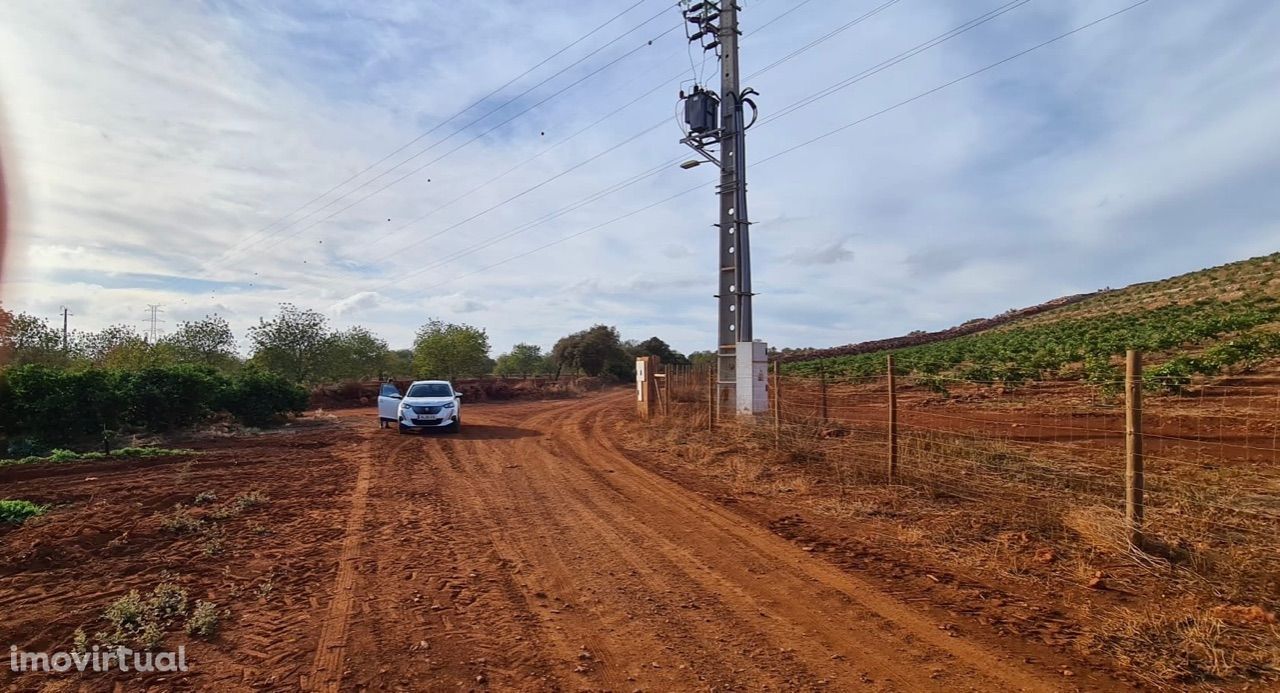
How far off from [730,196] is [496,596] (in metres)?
14.5

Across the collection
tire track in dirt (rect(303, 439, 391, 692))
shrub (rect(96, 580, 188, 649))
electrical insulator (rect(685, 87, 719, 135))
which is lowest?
tire track in dirt (rect(303, 439, 391, 692))

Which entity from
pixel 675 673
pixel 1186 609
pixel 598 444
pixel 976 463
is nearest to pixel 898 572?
pixel 1186 609

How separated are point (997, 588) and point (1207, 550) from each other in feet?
5.84

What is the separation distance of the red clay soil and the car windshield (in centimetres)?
960

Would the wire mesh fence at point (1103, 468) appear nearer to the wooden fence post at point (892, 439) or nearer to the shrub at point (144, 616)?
the wooden fence post at point (892, 439)

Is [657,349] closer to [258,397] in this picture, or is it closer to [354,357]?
[354,357]

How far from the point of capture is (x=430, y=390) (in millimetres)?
19609

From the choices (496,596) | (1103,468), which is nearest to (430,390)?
(496,596)

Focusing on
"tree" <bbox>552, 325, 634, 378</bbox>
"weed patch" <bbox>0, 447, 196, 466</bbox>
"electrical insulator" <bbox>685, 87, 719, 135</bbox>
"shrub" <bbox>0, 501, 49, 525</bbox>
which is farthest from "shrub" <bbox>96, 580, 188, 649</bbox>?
"tree" <bbox>552, 325, 634, 378</bbox>

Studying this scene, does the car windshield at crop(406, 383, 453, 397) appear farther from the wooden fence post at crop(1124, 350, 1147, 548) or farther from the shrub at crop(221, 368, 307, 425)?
the wooden fence post at crop(1124, 350, 1147, 548)

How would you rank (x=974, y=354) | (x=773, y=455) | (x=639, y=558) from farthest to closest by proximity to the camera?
(x=974, y=354)
(x=773, y=455)
(x=639, y=558)

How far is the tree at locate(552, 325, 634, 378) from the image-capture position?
202 feet

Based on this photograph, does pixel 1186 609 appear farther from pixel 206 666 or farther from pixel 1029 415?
pixel 1029 415

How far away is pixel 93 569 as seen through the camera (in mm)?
5625
